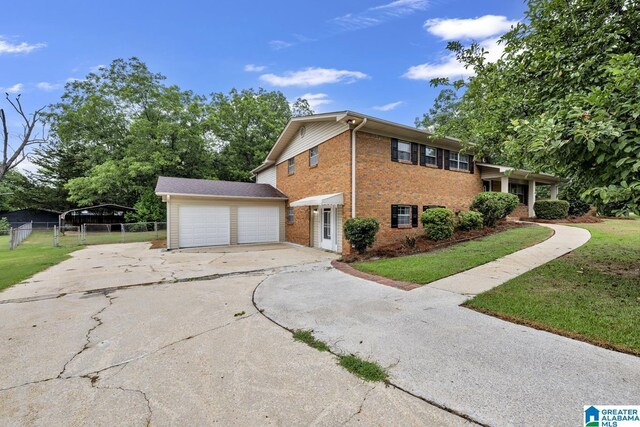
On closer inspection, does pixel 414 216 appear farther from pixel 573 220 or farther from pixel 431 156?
pixel 573 220

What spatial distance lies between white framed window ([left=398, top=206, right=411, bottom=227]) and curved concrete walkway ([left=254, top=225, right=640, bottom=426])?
21.0 ft

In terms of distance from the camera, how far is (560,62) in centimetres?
588

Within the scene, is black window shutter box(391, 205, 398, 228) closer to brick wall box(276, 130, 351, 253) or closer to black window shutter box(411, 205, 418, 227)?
black window shutter box(411, 205, 418, 227)

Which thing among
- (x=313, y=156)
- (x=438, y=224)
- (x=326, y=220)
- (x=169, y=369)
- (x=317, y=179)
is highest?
(x=313, y=156)

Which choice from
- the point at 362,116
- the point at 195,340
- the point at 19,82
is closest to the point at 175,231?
the point at 19,82

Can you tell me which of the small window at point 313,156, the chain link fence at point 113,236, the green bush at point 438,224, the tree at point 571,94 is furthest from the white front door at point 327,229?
the chain link fence at point 113,236

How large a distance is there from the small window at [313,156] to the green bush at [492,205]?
336 inches

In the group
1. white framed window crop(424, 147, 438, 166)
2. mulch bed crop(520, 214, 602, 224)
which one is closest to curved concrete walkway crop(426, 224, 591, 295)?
white framed window crop(424, 147, 438, 166)

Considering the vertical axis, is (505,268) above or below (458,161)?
below

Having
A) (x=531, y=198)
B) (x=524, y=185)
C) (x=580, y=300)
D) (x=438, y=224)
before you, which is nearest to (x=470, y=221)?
(x=438, y=224)

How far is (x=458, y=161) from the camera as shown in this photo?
14430 mm

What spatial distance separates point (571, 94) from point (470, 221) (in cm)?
868

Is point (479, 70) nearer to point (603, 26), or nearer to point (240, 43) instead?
point (603, 26)

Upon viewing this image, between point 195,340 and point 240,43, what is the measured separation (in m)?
15.5
